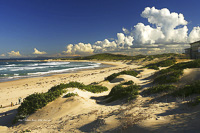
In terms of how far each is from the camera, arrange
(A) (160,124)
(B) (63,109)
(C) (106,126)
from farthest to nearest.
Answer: (B) (63,109) < (C) (106,126) < (A) (160,124)

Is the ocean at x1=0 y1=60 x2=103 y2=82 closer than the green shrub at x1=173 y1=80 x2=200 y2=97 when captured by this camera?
No

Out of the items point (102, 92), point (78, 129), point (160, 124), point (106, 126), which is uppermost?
point (160, 124)

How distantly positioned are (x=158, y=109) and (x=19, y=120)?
8.48 metres

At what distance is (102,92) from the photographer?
1397 centimetres

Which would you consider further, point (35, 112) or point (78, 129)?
point (35, 112)

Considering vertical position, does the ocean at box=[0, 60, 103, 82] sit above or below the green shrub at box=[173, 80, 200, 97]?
below

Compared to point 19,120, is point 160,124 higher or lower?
higher

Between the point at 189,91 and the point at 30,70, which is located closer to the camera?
the point at 189,91

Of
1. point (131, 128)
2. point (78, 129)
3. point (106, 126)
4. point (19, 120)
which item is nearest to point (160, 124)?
point (131, 128)

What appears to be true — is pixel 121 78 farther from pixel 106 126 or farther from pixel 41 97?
pixel 106 126

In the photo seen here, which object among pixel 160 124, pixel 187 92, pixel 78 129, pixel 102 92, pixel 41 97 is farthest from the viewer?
pixel 102 92

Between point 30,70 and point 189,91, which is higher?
point 189,91

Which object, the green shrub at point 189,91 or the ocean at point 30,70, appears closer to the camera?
the green shrub at point 189,91

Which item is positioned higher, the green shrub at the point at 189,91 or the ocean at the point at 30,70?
the green shrub at the point at 189,91
